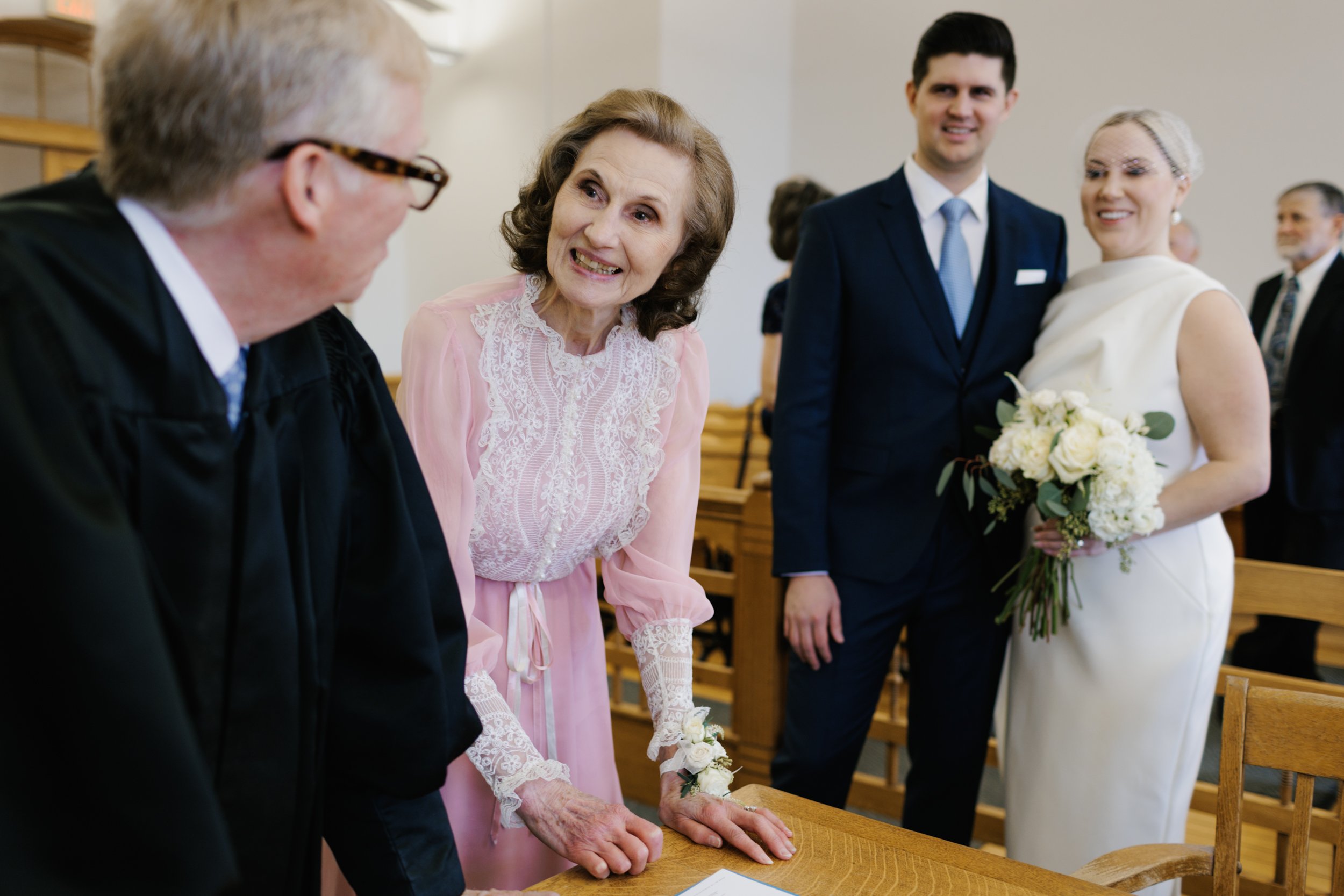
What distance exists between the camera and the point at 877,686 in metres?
2.64

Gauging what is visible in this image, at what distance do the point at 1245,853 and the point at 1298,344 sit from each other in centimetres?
247

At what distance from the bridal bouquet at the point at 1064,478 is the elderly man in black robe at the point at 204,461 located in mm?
1554

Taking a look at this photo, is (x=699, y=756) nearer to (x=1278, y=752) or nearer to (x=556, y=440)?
(x=556, y=440)

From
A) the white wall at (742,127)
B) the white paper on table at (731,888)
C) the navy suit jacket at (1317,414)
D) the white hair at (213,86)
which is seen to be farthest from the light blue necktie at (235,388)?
the white wall at (742,127)

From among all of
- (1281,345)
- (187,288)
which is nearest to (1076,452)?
(187,288)

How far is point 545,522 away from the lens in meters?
1.65

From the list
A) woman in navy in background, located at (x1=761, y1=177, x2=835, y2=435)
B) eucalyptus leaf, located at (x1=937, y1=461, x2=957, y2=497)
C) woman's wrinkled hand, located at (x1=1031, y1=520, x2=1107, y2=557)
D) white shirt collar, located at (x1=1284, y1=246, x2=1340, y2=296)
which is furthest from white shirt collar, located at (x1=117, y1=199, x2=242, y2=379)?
white shirt collar, located at (x1=1284, y1=246, x2=1340, y2=296)

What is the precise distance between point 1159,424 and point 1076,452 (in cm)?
26

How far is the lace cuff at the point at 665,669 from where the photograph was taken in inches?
66.1

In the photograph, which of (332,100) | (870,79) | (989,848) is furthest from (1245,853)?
(870,79)

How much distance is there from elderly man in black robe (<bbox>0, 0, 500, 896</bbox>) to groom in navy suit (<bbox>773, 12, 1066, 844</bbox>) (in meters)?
1.61

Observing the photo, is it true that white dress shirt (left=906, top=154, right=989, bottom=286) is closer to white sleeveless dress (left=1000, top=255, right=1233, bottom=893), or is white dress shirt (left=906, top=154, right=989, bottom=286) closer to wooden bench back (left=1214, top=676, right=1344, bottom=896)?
white sleeveless dress (left=1000, top=255, right=1233, bottom=893)

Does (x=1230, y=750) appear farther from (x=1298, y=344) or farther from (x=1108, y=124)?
(x=1298, y=344)

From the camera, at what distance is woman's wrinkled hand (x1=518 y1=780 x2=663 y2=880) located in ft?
4.37
